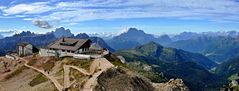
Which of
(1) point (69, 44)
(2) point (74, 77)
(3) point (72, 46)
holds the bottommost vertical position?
(3) point (72, 46)

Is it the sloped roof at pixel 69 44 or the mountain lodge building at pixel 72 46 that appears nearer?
the mountain lodge building at pixel 72 46

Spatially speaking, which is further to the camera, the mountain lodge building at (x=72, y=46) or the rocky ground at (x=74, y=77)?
the mountain lodge building at (x=72, y=46)

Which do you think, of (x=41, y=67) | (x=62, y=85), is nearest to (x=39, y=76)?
(x=41, y=67)

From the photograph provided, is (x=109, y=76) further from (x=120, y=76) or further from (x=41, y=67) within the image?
(x=41, y=67)

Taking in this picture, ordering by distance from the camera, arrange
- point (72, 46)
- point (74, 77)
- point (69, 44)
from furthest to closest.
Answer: point (69, 44), point (72, 46), point (74, 77)

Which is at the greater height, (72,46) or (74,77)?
(74,77)

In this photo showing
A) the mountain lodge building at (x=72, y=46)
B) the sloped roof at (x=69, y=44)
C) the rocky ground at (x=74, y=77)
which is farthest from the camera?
the sloped roof at (x=69, y=44)

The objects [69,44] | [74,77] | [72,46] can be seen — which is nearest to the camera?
[74,77]

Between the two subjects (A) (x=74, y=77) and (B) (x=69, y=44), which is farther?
(B) (x=69, y=44)

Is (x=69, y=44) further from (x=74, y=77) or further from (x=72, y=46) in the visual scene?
(x=74, y=77)

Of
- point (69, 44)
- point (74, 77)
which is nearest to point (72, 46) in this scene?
point (69, 44)

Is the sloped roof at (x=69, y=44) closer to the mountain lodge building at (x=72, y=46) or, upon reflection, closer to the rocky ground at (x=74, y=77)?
the mountain lodge building at (x=72, y=46)

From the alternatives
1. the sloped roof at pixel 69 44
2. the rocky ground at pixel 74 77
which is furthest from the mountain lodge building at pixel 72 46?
the rocky ground at pixel 74 77

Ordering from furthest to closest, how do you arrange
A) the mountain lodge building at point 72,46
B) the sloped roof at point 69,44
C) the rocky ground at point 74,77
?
the sloped roof at point 69,44, the mountain lodge building at point 72,46, the rocky ground at point 74,77
